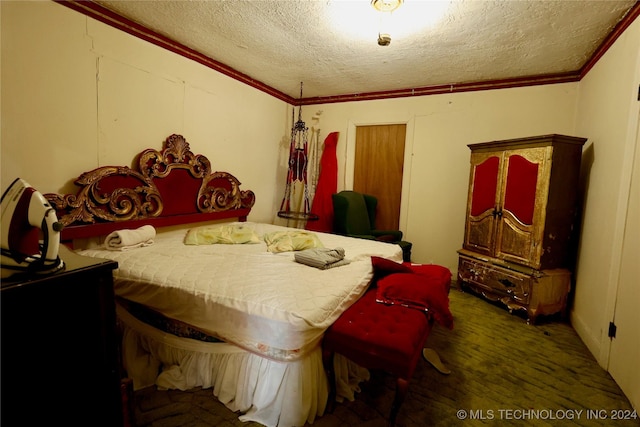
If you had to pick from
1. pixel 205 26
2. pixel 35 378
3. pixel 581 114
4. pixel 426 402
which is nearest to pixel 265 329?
pixel 35 378

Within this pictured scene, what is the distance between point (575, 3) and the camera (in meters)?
1.88

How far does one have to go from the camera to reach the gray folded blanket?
1910 millimetres

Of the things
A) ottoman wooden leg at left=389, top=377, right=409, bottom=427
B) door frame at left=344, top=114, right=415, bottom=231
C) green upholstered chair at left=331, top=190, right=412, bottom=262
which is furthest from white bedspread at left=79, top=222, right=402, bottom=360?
door frame at left=344, top=114, right=415, bottom=231

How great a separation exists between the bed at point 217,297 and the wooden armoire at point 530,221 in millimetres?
1130

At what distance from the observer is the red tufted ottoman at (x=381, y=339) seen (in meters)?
1.28

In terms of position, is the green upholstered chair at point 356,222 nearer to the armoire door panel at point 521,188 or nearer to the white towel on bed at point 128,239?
the armoire door panel at point 521,188

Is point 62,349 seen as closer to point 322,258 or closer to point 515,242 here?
point 322,258

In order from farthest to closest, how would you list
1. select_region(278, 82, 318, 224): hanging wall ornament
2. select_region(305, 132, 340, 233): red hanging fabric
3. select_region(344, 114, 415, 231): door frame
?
1. select_region(305, 132, 340, 233): red hanging fabric
2. select_region(278, 82, 318, 224): hanging wall ornament
3. select_region(344, 114, 415, 231): door frame

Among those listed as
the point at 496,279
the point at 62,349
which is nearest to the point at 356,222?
the point at 496,279

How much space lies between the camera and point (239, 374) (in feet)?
4.82

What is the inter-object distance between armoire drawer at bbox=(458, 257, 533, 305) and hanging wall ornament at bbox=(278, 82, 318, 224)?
183 cm

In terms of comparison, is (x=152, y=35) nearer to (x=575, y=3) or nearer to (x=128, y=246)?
(x=128, y=246)

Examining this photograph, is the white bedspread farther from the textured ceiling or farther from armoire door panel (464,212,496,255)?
the textured ceiling

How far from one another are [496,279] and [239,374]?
251cm
